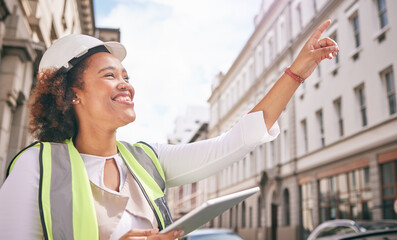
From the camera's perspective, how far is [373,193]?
18156mm

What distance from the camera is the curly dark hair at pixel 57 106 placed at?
2.03 m

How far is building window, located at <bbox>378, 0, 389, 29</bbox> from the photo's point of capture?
59.7ft

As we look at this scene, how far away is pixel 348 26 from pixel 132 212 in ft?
69.7

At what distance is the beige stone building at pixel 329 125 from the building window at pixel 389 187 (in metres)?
0.04

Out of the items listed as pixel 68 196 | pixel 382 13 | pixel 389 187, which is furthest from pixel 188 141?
pixel 68 196

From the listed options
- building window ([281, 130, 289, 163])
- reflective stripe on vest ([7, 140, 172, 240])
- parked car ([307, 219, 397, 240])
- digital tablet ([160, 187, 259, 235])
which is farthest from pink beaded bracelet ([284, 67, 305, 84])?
building window ([281, 130, 289, 163])

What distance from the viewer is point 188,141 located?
7750 cm

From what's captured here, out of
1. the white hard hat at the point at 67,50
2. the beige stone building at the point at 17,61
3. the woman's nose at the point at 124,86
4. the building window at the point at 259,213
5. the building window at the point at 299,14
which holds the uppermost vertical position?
the building window at the point at 299,14

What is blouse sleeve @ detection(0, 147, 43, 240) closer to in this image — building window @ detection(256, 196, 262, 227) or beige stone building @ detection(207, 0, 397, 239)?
beige stone building @ detection(207, 0, 397, 239)

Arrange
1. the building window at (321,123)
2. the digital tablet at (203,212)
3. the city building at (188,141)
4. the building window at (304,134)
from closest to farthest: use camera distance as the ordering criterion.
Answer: the digital tablet at (203,212) < the building window at (321,123) < the building window at (304,134) < the city building at (188,141)

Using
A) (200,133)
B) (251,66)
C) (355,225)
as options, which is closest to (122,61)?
(355,225)

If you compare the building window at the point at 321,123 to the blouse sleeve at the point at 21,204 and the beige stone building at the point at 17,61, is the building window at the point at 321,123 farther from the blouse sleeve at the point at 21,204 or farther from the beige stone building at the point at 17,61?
the blouse sleeve at the point at 21,204

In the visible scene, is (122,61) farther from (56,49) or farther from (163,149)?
(163,149)

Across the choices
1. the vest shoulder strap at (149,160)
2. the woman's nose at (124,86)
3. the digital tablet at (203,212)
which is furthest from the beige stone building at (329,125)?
the digital tablet at (203,212)
